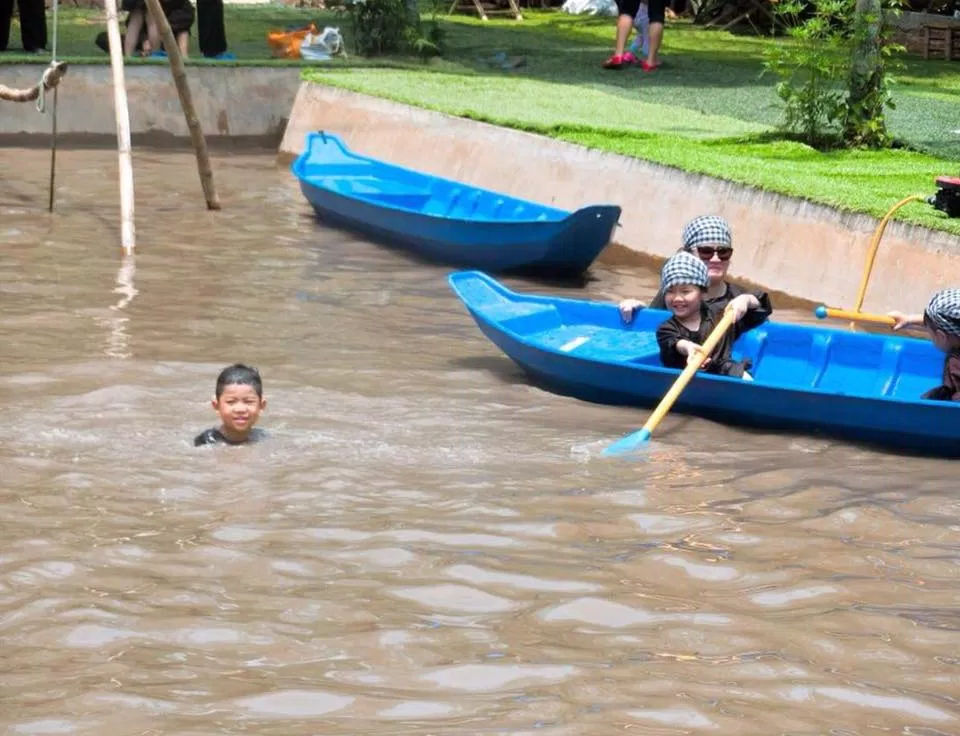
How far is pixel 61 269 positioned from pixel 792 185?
18.3ft

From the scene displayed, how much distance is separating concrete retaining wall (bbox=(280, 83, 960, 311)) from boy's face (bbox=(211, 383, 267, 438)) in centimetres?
A: 482

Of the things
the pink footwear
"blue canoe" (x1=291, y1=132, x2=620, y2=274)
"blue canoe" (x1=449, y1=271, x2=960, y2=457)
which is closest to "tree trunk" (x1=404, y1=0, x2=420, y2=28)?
the pink footwear

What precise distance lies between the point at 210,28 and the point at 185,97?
6230 millimetres

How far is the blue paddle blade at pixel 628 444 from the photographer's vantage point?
8.13 metres

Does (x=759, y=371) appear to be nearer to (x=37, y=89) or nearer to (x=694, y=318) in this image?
(x=694, y=318)

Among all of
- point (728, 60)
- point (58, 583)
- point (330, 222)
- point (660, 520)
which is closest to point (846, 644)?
point (660, 520)

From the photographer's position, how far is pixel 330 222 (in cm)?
1521

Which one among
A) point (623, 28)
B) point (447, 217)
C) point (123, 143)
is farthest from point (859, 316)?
point (623, 28)

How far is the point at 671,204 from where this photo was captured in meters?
13.2

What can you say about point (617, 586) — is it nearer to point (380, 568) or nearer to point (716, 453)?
point (380, 568)

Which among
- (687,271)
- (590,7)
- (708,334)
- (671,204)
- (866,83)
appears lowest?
(708,334)

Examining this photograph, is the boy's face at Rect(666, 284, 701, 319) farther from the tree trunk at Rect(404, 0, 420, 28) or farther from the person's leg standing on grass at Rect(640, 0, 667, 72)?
the tree trunk at Rect(404, 0, 420, 28)

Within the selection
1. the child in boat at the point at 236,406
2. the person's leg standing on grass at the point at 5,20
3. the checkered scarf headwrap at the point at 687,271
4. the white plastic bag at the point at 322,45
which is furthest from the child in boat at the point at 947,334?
the person's leg standing on grass at the point at 5,20

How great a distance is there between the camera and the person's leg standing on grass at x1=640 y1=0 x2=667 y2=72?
65.5 ft
